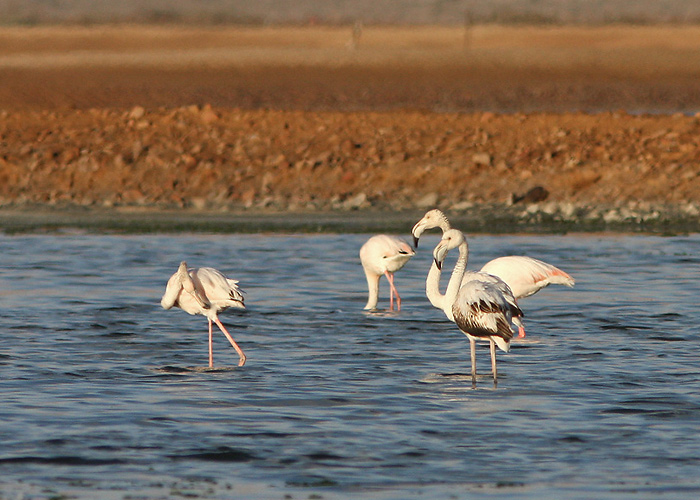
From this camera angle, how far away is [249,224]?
22.7 m

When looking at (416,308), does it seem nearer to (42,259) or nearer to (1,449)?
(42,259)

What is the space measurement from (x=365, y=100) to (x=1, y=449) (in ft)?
118

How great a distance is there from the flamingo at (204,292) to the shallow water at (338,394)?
1.48 feet

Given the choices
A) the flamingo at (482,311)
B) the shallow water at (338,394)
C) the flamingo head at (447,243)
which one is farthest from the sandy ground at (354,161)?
the flamingo at (482,311)

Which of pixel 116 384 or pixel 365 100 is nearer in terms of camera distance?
pixel 116 384

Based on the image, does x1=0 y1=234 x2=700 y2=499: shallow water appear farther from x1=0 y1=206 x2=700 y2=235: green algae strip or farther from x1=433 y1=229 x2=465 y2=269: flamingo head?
x1=0 y1=206 x2=700 y2=235: green algae strip

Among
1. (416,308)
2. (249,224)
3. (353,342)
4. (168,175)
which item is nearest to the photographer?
(353,342)

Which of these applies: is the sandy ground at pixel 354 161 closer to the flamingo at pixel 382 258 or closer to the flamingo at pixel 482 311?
the flamingo at pixel 382 258

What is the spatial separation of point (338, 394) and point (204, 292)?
237 centimetres

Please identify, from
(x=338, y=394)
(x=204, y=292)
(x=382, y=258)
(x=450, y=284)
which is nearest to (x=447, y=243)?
(x=450, y=284)

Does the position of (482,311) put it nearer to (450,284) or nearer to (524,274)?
(450,284)

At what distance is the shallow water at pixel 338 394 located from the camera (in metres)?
8.04

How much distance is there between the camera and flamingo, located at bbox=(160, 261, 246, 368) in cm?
1206

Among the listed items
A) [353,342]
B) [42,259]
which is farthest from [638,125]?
[353,342]
